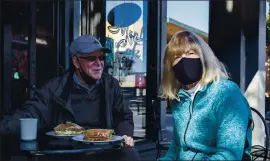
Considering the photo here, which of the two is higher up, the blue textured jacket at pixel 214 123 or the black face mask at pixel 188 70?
the black face mask at pixel 188 70

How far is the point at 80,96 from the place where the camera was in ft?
8.76

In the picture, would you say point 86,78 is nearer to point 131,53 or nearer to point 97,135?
point 97,135

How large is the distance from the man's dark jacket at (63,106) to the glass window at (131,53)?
11.1 ft

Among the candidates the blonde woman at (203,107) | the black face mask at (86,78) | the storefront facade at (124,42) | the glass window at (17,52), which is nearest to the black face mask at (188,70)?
the blonde woman at (203,107)

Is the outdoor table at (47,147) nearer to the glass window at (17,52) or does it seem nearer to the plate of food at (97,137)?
the plate of food at (97,137)

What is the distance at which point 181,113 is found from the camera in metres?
1.80

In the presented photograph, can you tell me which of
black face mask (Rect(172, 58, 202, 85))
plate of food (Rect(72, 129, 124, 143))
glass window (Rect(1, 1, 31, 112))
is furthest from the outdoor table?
glass window (Rect(1, 1, 31, 112))

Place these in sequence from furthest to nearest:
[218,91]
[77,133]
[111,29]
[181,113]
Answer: [111,29], [77,133], [181,113], [218,91]

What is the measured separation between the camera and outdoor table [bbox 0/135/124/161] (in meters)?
1.90

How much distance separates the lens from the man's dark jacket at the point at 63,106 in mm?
2572

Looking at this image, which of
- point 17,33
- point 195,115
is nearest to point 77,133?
point 195,115

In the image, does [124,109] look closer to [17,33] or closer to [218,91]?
[218,91]

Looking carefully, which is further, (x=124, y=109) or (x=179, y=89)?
(x=124, y=109)

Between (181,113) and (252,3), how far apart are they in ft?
14.5
